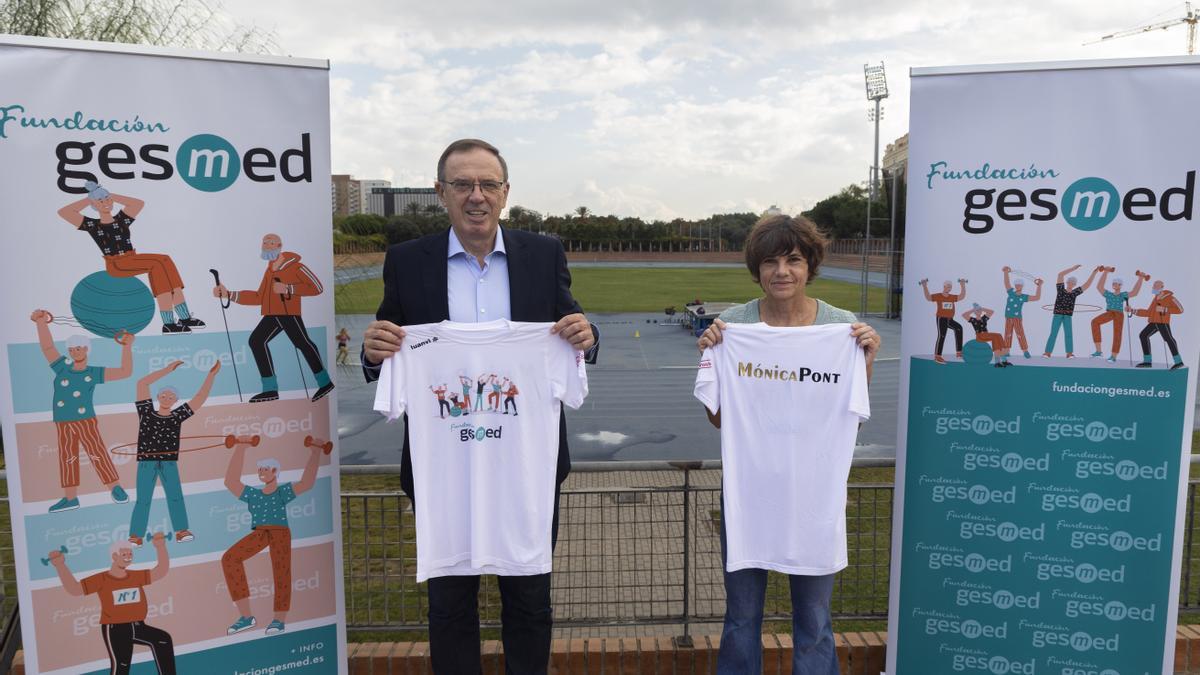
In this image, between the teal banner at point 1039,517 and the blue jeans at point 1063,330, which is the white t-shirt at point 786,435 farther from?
the blue jeans at point 1063,330

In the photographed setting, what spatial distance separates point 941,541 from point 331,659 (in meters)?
2.94

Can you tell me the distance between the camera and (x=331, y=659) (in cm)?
331

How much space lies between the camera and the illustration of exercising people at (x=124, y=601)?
2.92 m

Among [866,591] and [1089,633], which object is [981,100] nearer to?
[1089,633]

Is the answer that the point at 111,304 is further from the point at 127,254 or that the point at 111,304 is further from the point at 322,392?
the point at 322,392

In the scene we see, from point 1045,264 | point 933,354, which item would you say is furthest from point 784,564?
point 1045,264

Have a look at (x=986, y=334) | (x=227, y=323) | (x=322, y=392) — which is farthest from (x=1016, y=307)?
(x=227, y=323)

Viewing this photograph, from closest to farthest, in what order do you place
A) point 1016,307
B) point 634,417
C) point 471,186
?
point 471,186 → point 1016,307 → point 634,417

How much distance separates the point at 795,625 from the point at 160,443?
276 centimetres

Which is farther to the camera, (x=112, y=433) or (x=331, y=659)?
(x=331, y=659)

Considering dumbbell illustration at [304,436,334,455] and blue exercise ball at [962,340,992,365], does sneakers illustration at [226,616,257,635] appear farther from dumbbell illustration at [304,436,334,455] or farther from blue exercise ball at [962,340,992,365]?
blue exercise ball at [962,340,992,365]

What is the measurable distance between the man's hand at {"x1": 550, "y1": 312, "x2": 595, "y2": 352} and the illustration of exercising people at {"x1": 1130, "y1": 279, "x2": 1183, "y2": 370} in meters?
2.40

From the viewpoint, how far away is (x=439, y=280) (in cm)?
283

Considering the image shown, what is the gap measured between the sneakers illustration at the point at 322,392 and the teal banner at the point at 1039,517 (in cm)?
268
